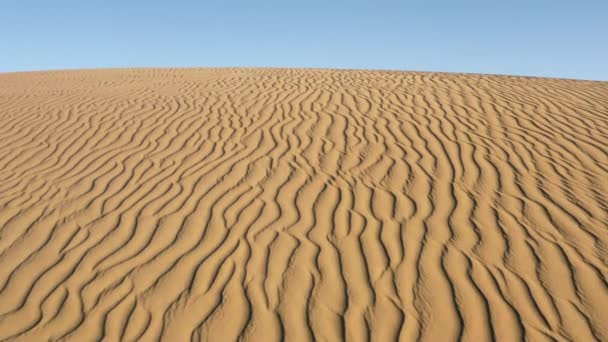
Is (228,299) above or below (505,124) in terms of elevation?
below

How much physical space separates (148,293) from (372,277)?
157 centimetres

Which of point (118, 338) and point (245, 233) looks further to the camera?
point (245, 233)

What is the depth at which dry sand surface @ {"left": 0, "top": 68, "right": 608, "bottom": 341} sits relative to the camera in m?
3.07

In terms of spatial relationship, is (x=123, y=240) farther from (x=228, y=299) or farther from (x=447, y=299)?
(x=447, y=299)

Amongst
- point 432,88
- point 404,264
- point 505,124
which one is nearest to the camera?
point 404,264

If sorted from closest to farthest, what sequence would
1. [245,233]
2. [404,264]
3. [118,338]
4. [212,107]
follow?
[118,338] < [404,264] < [245,233] < [212,107]

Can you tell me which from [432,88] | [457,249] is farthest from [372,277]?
[432,88]

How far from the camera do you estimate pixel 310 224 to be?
13.7 ft

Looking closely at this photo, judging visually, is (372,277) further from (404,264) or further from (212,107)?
(212,107)

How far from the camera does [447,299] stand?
316 centimetres

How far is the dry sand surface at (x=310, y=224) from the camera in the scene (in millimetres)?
3074

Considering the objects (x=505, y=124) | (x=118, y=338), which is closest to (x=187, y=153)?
(x=118, y=338)

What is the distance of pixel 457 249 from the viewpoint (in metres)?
3.68

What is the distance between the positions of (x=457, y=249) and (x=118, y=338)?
2452 millimetres
